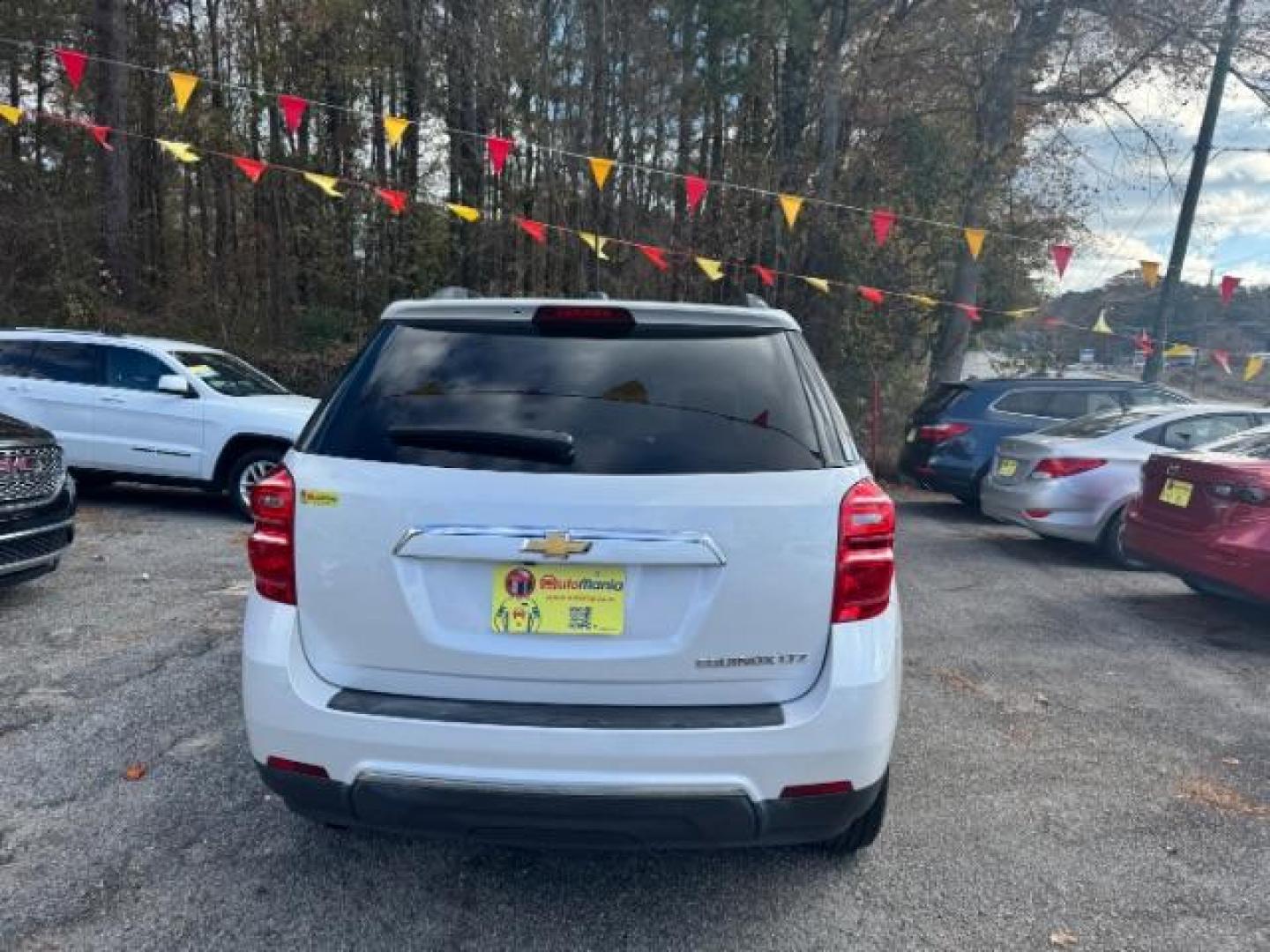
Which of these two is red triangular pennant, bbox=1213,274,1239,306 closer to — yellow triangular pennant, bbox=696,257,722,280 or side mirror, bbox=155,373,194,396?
yellow triangular pennant, bbox=696,257,722,280

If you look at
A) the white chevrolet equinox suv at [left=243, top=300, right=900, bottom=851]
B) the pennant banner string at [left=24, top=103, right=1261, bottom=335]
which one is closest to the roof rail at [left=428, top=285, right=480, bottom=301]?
the white chevrolet equinox suv at [left=243, top=300, right=900, bottom=851]

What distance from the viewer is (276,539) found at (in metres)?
2.38

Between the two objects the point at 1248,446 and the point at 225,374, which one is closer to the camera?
the point at 1248,446

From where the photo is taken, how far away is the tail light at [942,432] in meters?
10.5

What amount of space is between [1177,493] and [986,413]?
4357 millimetres

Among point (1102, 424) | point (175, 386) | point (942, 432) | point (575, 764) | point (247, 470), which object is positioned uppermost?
point (1102, 424)

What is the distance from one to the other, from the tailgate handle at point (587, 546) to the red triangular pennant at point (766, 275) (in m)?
12.2

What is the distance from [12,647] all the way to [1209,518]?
704cm

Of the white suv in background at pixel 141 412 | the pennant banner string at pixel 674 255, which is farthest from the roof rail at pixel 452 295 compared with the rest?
the pennant banner string at pixel 674 255

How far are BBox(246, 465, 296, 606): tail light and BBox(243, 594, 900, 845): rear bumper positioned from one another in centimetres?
9

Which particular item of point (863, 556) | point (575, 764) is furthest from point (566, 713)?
point (863, 556)

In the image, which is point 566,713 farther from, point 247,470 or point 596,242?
point 596,242

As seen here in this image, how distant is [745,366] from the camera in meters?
2.55

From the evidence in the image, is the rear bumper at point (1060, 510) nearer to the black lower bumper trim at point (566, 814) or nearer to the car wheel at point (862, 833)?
the car wheel at point (862, 833)
